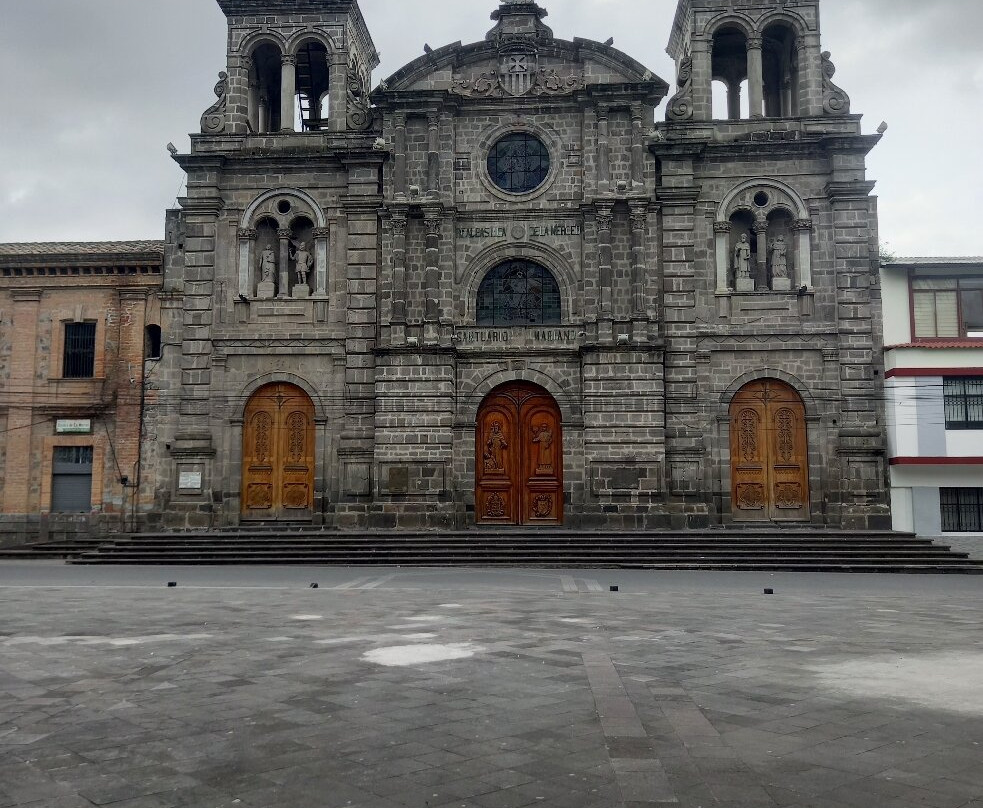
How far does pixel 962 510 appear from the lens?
81.3ft

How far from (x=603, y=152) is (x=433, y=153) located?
482 cm

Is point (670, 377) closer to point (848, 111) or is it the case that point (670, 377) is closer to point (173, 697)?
point (848, 111)

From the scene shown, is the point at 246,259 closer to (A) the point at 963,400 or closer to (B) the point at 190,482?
(B) the point at 190,482

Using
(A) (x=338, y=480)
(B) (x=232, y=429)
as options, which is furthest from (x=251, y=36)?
(A) (x=338, y=480)

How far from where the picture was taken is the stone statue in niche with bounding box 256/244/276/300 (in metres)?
26.7

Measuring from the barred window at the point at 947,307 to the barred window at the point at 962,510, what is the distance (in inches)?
167

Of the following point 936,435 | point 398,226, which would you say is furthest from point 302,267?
point 936,435

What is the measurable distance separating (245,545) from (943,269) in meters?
20.0

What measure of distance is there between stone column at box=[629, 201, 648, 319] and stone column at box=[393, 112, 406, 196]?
21.3 feet

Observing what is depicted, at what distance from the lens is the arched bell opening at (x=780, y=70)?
27.6 meters

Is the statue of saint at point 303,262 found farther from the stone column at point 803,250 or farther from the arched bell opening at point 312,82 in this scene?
the stone column at point 803,250

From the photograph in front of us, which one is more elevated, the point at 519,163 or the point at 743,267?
the point at 519,163

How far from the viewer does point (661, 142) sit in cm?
2583

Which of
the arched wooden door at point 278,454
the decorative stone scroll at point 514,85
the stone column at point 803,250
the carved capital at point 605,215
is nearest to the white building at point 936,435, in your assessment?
the stone column at point 803,250
